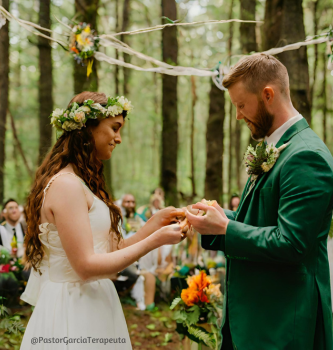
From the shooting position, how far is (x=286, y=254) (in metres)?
1.64

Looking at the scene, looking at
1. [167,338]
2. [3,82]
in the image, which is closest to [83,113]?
[167,338]

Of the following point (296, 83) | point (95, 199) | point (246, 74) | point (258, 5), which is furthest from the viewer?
point (258, 5)

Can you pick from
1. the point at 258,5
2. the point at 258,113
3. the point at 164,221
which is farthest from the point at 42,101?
the point at 258,113

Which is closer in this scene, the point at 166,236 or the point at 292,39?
the point at 166,236

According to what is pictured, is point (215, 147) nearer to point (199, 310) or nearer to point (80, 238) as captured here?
point (199, 310)

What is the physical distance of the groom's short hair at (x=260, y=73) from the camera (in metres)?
1.93

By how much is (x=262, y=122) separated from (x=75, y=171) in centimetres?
105

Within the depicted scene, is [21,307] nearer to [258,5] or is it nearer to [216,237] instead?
[216,237]

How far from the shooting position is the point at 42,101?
8367 millimetres

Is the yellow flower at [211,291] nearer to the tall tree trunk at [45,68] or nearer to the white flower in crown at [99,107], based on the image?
the white flower in crown at [99,107]

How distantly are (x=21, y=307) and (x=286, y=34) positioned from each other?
18.9ft

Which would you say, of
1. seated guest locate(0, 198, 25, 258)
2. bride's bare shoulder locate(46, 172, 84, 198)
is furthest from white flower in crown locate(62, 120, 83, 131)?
seated guest locate(0, 198, 25, 258)

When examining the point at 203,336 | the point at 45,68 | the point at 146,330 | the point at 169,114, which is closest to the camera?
the point at 203,336

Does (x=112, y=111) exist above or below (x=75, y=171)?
above
